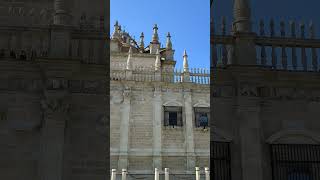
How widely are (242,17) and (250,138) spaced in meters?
1.46

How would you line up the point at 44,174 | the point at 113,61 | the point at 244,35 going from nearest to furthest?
1. the point at 44,174
2. the point at 244,35
3. the point at 113,61

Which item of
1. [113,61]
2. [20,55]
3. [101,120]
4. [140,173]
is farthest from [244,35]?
[113,61]

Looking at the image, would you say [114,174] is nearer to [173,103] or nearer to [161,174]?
[161,174]

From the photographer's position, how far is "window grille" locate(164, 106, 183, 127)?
74.5 feet

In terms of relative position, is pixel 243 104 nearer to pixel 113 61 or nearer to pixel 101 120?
pixel 101 120

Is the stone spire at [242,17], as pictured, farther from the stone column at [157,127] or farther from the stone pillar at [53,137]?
the stone column at [157,127]

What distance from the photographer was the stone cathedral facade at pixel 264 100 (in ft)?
17.8

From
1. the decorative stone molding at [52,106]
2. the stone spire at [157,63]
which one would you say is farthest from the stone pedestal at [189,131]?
the decorative stone molding at [52,106]

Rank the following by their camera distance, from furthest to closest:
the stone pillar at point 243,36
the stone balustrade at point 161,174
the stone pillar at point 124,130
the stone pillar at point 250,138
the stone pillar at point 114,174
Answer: the stone pillar at point 124,130
the stone balustrade at point 161,174
the stone pillar at point 114,174
the stone pillar at point 243,36
the stone pillar at point 250,138

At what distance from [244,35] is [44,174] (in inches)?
111

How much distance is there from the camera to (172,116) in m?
23.0

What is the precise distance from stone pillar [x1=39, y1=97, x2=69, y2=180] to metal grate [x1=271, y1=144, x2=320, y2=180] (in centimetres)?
239

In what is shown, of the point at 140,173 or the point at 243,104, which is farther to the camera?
the point at 140,173

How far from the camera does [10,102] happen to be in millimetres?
5605
